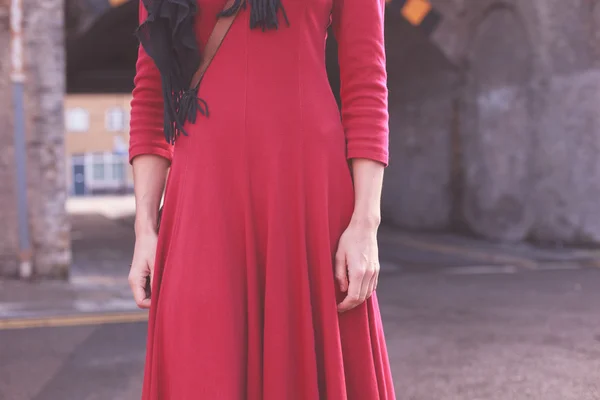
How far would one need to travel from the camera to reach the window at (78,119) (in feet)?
129

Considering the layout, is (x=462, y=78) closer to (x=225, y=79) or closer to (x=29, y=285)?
(x=29, y=285)

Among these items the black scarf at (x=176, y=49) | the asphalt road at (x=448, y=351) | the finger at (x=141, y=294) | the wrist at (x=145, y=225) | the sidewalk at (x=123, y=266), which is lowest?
the asphalt road at (x=448, y=351)

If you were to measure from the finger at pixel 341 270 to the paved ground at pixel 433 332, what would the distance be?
210 centimetres

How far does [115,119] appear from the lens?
39750mm

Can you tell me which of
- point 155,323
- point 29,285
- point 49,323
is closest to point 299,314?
point 155,323

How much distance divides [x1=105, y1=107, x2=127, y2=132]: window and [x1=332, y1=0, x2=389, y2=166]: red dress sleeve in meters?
39.9

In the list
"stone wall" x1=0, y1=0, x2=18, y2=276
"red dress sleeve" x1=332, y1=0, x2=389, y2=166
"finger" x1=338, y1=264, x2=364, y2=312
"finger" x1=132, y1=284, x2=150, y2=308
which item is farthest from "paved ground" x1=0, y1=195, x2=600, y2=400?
"red dress sleeve" x1=332, y1=0, x2=389, y2=166

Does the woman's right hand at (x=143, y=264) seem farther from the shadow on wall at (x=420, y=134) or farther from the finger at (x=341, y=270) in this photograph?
the shadow on wall at (x=420, y=134)

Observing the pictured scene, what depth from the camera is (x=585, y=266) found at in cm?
750

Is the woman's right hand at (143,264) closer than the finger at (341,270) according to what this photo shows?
No

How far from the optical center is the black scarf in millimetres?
1430

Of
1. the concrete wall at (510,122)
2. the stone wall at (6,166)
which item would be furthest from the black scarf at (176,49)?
the concrete wall at (510,122)

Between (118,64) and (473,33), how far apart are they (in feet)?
29.7

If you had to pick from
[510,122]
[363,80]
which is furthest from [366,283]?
[510,122]
